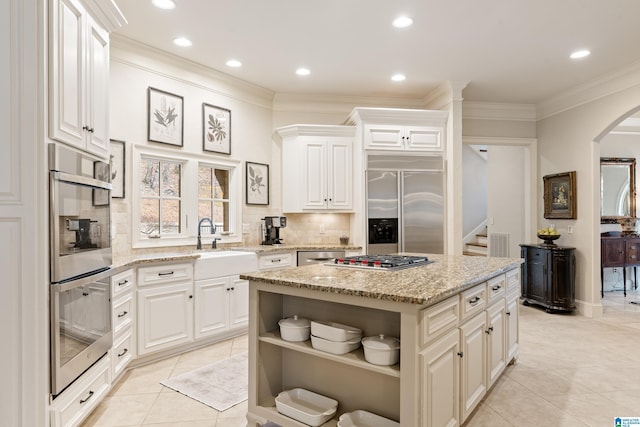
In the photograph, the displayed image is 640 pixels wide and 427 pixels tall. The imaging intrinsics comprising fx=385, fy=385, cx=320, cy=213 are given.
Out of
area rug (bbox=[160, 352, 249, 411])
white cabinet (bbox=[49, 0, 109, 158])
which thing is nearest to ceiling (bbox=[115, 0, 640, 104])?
white cabinet (bbox=[49, 0, 109, 158])

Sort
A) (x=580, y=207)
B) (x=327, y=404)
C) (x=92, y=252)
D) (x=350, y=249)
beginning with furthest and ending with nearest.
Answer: (x=580, y=207)
(x=350, y=249)
(x=92, y=252)
(x=327, y=404)

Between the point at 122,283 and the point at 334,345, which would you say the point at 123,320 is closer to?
the point at 122,283

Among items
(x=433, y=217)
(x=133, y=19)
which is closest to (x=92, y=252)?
(x=133, y=19)

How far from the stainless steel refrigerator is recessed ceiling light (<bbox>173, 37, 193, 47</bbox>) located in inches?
94.7

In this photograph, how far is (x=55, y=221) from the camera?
1.96m

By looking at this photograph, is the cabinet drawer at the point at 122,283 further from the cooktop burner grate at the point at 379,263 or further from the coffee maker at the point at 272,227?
the coffee maker at the point at 272,227

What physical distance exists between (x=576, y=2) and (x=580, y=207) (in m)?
2.93

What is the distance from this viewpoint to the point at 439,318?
188 centimetres

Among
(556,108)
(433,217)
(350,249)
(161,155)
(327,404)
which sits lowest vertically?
(327,404)

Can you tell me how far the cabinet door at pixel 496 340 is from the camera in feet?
8.33

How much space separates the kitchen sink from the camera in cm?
367

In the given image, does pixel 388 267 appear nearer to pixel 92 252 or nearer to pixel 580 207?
pixel 92 252

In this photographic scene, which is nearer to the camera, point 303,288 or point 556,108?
point 303,288

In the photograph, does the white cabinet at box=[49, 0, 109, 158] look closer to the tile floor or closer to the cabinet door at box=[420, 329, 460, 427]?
the tile floor
